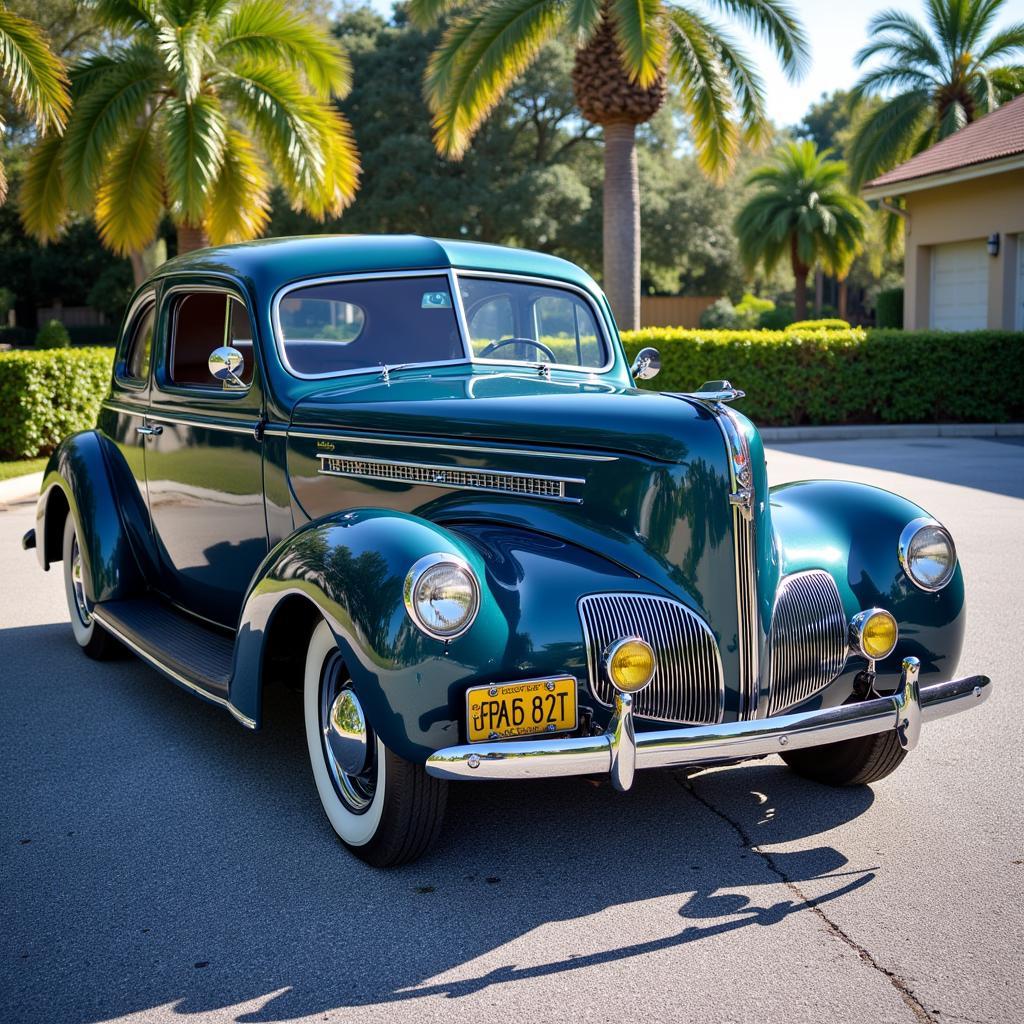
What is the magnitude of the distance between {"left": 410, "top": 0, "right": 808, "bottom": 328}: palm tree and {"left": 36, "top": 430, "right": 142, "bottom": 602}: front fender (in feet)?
38.8

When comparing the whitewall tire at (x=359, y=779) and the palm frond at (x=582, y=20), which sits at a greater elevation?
the palm frond at (x=582, y=20)

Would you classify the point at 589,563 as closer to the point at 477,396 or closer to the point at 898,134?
the point at 477,396

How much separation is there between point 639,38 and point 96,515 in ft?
38.6

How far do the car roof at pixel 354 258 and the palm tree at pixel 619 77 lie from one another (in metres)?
11.8

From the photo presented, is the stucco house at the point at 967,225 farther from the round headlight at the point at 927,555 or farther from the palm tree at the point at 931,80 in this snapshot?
the round headlight at the point at 927,555

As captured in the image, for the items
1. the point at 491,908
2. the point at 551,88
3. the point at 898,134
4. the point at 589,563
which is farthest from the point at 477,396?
the point at 551,88

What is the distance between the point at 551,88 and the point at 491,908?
36153 mm

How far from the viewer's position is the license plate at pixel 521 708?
3.21 metres

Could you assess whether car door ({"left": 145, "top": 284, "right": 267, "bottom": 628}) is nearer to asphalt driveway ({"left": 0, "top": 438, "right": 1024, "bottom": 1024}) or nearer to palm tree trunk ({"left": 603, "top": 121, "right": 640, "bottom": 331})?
asphalt driveway ({"left": 0, "top": 438, "right": 1024, "bottom": 1024})

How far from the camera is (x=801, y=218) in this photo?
33.8 meters

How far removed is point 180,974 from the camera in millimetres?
2918

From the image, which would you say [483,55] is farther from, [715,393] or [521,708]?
[521,708]

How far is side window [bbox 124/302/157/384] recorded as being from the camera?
5.79 metres

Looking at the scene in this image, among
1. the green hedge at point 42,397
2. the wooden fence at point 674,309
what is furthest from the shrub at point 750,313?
the green hedge at point 42,397
